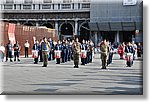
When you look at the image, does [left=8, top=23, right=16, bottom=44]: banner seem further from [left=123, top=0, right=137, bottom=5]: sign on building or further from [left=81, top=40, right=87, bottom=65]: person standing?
[left=123, top=0, right=137, bottom=5]: sign on building

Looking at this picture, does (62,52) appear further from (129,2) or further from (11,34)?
(129,2)

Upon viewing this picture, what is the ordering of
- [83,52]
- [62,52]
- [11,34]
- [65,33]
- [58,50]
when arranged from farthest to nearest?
[65,33] → [11,34] → [62,52] → [58,50] → [83,52]

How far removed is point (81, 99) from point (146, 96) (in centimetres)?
88

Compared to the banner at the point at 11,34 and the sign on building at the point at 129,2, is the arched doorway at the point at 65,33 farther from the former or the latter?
the sign on building at the point at 129,2

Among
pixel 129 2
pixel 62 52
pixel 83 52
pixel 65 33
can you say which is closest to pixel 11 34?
pixel 62 52

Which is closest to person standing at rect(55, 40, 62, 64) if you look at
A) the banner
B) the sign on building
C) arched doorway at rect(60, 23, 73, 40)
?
the banner

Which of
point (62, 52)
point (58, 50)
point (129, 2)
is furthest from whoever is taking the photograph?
point (62, 52)

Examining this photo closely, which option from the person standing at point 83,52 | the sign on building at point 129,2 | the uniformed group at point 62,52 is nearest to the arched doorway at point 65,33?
the uniformed group at point 62,52

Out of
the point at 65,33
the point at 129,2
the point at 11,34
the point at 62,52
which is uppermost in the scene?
the point at 65,33

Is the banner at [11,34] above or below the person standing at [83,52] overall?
above

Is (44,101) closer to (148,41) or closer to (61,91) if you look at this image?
(61,91)

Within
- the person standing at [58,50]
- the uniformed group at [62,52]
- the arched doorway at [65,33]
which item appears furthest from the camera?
the arched doorway at [65,33]

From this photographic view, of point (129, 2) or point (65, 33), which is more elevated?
point (65, 33)

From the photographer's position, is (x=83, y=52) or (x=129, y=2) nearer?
(x=129, y=2)
